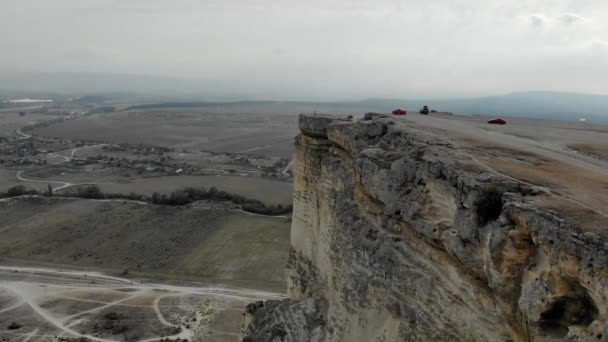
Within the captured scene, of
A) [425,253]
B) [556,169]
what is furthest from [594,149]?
[425,253]

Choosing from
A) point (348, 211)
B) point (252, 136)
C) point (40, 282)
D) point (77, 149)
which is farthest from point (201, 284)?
point (252, 136)

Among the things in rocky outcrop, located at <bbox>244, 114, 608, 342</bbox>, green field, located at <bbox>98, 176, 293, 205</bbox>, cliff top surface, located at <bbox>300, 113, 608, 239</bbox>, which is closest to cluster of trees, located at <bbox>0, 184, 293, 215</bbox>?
green field, located at <bbox>98, 176, 293, 205</bbox>

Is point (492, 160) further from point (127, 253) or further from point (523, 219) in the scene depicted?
point (127, 253)

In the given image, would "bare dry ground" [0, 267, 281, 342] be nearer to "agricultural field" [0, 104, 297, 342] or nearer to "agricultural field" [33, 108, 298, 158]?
"agricultural field" [0, 104, 297, 342]

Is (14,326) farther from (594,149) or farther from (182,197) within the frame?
(594,149)

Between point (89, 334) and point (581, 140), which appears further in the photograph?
point (89, 334)

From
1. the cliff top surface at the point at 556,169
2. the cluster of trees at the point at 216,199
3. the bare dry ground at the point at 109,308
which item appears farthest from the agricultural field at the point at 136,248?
the cliff top surface at the point at 556,169
